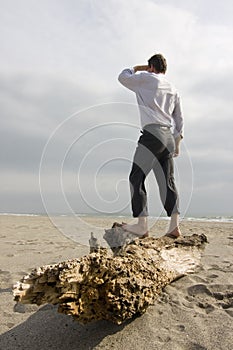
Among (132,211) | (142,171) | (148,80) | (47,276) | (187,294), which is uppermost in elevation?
(148,80)

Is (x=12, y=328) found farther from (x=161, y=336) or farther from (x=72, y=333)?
(x=161, y=336)

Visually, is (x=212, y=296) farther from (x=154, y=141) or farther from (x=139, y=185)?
(x=154, y=141)

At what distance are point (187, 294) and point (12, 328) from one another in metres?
1.61

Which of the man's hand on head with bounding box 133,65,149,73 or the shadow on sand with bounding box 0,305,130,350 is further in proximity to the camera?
the man's hand on head with bounding box 133,65,149,73

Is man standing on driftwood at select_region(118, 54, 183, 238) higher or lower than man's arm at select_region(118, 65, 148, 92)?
lower

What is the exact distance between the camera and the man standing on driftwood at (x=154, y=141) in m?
4.20

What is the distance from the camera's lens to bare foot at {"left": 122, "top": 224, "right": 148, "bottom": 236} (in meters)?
4.15

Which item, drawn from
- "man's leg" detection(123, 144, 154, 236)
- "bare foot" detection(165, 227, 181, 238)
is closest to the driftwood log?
"man's leg" detection(123, 144, 154, 236)

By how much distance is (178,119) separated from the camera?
4723mm

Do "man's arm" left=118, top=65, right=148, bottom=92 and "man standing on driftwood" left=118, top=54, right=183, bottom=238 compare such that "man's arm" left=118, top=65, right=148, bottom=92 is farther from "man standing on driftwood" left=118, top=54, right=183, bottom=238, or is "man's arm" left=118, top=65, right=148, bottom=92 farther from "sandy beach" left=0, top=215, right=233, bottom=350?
"sandy beach" left=0, top=215, right=233, bottom=350

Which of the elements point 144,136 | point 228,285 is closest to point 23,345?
point 228,285

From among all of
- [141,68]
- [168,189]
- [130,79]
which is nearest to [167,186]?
[168,189]

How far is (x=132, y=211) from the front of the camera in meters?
4.24

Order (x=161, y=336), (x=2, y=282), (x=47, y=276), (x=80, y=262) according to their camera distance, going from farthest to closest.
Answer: (x=2, y=282) < (x=161, y=336) < (x=80, y=262) < (x=47, y=276)
